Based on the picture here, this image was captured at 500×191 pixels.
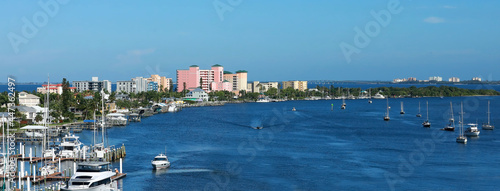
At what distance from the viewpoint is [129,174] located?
24.1 meters

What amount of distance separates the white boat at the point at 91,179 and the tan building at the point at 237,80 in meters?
97.0

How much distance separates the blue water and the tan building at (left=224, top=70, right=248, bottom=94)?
7035 cm

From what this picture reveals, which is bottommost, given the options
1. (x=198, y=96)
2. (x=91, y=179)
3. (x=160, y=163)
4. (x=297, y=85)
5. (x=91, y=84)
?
(x=160, y=163)

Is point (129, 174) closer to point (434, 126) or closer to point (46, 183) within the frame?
point (46, 183)

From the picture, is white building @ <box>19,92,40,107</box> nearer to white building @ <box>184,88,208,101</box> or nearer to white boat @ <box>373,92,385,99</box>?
white building @ <box>184,88,208,101</box>

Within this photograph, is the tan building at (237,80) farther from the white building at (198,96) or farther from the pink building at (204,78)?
the white building at (198,96)

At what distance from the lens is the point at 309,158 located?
28.9m

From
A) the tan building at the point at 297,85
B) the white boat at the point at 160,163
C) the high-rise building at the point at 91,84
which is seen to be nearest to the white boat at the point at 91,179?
the white boat at the point at 160,163

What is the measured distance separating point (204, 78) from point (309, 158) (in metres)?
83.8

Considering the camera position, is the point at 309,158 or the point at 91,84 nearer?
the point at 309,158

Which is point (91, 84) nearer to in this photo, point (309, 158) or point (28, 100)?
point (28, 100)

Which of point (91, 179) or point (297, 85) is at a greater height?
point (297, 85)

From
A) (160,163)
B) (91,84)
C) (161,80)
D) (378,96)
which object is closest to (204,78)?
(161,80)

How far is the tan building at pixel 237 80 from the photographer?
117 meters
